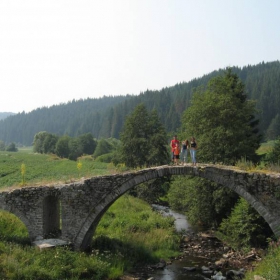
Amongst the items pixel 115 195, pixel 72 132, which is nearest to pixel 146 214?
pixel 115 195

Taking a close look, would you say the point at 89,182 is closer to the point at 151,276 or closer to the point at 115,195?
the point at 115,195

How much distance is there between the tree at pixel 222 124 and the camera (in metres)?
21.5

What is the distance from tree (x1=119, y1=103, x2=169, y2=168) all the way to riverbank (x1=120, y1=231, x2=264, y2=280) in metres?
15.1

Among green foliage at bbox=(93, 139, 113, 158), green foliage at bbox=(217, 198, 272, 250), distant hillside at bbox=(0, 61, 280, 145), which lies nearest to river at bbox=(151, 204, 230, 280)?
green foliage at bbox=(217, 198, 272, 250)

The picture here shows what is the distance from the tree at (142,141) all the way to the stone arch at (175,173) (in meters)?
18.4

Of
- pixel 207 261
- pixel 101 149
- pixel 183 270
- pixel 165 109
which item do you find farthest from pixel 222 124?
pixel 165 109

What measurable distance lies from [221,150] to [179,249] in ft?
21.1

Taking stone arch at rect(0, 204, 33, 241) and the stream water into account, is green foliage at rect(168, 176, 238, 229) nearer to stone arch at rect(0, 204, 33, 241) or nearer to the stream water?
the stream water

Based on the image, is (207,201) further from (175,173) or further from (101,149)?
(101,149)

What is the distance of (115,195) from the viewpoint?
1606 cm

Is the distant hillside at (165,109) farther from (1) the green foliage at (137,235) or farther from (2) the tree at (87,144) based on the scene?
(1) the green foliage at (137,235)

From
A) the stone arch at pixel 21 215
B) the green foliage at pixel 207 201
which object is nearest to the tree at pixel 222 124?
the green foliage at pixel 207 201

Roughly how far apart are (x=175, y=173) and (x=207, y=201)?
7816mm

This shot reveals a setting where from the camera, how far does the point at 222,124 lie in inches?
882
